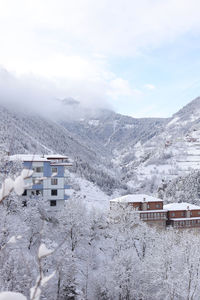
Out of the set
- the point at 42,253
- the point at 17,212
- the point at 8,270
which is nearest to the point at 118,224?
the point at 17,212

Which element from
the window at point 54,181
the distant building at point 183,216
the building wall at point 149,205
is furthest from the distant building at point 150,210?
the window at point 54,181

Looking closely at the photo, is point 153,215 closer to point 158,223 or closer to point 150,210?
point 150,210

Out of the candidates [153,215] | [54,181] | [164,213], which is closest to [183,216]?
[164,213]

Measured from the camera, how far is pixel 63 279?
29.5 metres

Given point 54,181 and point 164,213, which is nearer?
point 54,181

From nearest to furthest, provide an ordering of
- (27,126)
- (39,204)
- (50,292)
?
(50,292)
(39,204)
(27,126)

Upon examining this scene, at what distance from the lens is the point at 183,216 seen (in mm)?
57031

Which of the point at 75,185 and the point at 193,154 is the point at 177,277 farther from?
the point at 193,154

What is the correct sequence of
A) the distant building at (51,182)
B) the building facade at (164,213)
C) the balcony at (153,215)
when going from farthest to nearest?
the building facade at (164,213)
the balcony at (153,215)
the distant building at (51,182)

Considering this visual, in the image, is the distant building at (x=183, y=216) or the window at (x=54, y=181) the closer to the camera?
the window at (x=54, y=181)

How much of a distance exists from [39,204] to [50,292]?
12436mm

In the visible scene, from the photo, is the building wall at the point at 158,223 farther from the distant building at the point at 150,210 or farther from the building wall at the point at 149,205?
the building wall at the point at 149,205

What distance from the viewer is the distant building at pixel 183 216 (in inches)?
2186

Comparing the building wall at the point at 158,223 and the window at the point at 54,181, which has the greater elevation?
the window at the point at 54,181
